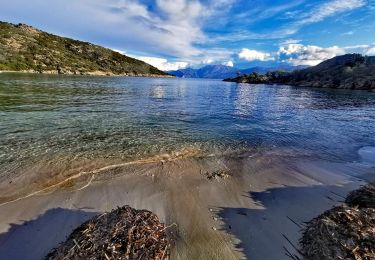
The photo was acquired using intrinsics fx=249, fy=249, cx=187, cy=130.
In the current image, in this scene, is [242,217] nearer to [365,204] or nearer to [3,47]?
[365,204]

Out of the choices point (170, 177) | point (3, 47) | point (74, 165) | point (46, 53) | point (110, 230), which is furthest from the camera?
point (46, 53)

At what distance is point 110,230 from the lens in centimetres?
557

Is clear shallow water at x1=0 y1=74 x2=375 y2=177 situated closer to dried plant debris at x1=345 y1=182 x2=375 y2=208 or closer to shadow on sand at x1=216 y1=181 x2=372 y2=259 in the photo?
shadow on sand at x1=216 y1=181 x2=372 y2=259

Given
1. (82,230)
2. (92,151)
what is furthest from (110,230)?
(92,151)

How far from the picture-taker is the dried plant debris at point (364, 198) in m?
7.57

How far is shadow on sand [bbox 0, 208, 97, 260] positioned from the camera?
252 inches

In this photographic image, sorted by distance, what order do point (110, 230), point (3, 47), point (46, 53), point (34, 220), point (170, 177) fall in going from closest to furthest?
point (110, 230), point (34, 220), point (170, 177), point (3, 47), point (46, 53)

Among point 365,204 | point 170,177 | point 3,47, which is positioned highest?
point 3,47

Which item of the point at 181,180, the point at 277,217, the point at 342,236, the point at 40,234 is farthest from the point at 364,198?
the point at 40,234

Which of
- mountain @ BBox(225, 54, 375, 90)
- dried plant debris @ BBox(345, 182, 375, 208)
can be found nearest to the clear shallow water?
dried plant debris @ BBox(345, 182, 375, 208)

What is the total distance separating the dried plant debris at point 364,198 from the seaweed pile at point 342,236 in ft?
4.39

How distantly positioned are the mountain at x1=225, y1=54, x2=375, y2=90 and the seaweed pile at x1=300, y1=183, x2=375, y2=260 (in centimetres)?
11651

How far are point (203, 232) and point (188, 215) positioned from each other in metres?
1.00

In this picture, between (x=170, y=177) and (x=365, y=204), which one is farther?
(x=170, y=177)
